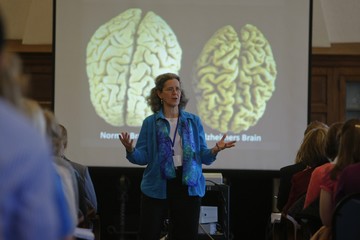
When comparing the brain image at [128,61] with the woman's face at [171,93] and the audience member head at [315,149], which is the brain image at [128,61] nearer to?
the woman's face at [171,93]

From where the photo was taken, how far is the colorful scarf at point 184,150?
425 cm

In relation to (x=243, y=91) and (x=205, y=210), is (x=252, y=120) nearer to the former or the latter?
(x=243, y=91)

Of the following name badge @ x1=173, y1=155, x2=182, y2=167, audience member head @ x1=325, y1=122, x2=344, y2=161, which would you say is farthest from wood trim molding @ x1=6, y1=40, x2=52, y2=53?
audience member head @ x1=325, y1=122, x2=344, y2=161

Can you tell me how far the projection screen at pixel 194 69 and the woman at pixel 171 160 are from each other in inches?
86.7

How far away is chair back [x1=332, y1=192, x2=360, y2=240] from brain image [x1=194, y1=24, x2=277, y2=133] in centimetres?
370

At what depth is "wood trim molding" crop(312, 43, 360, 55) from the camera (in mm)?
Result: 7602

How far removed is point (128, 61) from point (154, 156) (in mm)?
2483

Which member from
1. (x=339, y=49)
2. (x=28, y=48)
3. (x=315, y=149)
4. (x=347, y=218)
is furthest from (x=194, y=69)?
(x=347, y=218)

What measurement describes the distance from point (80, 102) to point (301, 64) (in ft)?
7.03

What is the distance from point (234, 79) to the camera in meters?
6.74

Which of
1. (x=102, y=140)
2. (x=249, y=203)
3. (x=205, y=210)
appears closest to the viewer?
(x=205, y=210)

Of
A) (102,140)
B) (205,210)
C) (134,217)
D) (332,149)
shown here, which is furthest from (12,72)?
(134,217)

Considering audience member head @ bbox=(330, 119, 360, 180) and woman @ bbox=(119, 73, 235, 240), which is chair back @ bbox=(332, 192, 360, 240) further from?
woman @ bbox=(119, 73, 235, 240)

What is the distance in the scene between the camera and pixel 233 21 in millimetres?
6715
